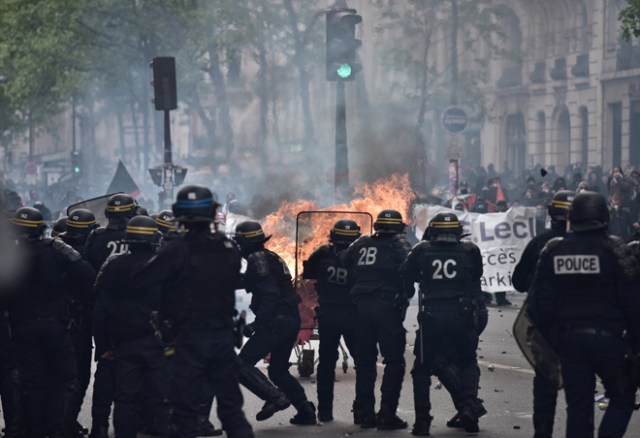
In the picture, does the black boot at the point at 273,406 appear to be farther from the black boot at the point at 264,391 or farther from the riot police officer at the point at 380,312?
the riot police officer at the point at 380,312

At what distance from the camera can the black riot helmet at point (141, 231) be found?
9.55 m

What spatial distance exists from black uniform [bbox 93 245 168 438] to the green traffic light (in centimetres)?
1025

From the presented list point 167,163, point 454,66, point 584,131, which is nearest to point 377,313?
point 167,163

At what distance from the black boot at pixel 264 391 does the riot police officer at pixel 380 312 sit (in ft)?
2.03

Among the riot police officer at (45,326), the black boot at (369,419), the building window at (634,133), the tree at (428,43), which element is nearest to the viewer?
the riot police officer at (45,326)

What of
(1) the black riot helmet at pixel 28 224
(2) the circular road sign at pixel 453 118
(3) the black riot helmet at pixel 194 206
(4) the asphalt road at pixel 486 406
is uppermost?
(2) the circular road sign at pixel 453 118

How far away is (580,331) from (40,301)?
3787mm

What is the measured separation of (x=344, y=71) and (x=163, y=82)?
14.9 feet

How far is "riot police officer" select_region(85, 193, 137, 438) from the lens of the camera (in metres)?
10.2

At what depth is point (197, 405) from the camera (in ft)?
27.9

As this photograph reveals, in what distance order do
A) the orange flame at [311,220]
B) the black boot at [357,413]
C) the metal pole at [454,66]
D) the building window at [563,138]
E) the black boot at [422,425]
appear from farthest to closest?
the building window at [563,138] → the metal pole at [454,66] → the orange flame at [311,220] → the black boot at [357,413] → the black boot at [422,425]

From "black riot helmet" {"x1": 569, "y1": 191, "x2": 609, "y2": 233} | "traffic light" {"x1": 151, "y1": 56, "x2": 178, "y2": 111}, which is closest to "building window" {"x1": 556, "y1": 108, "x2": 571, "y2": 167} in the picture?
"traffic light" {"x1": 151, "y1": 56, "x2": 178, "y2": 111}

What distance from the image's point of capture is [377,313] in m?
11.0

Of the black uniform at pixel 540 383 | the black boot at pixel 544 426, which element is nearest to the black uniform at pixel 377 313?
the black uniform at pixel 540 383
